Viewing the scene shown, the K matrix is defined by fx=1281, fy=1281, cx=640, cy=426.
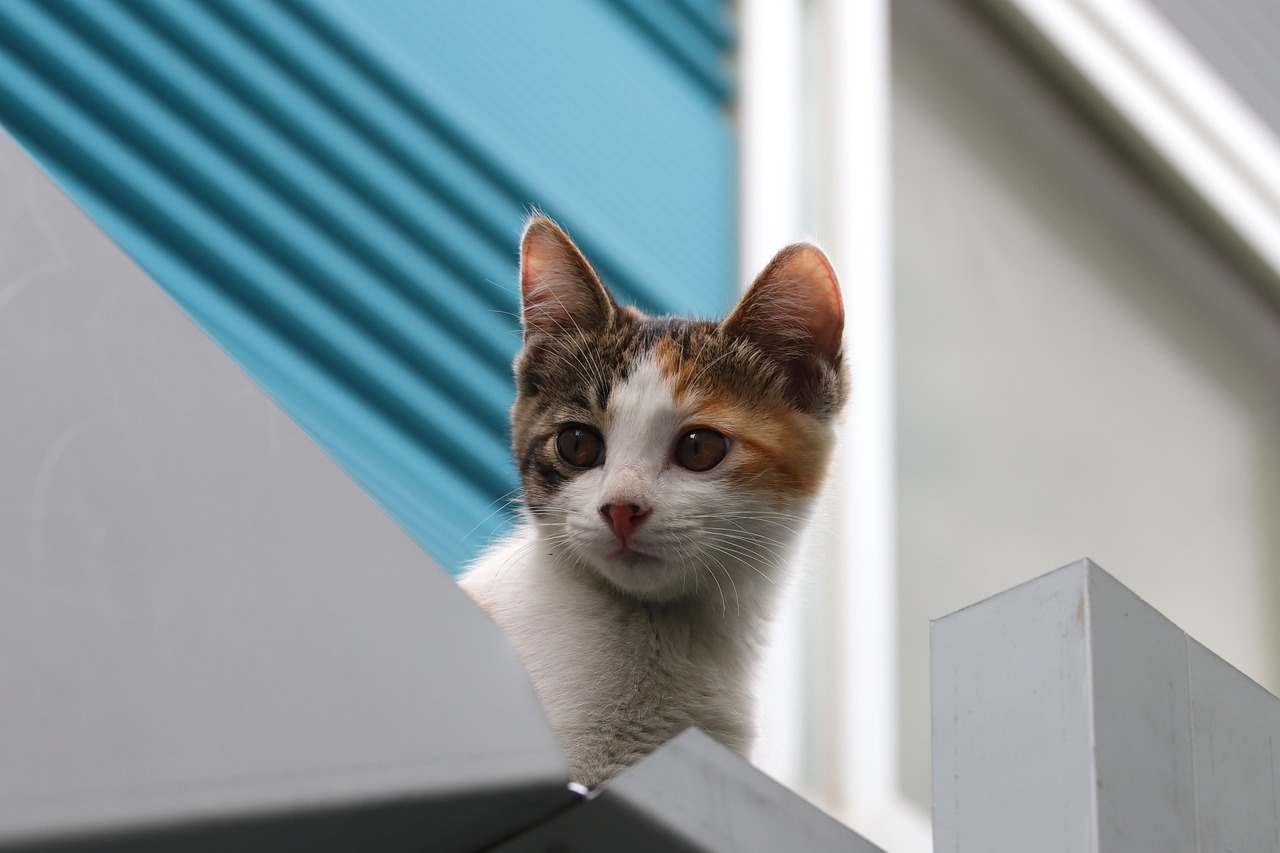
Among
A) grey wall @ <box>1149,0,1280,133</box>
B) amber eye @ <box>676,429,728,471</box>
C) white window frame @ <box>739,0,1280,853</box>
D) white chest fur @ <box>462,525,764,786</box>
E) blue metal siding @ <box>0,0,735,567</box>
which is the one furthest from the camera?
grey wall @ <box>1149,0,1280,133</box>

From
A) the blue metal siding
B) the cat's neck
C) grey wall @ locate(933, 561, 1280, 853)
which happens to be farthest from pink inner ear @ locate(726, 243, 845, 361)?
grey wall @ locate(933, 561, 1280, 853)

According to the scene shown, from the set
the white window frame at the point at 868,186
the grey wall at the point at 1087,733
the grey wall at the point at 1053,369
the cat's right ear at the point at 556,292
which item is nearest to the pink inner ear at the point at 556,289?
the cat's right ear at the point at 556,292

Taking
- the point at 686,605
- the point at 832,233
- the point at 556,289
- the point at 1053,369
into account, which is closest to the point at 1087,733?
the point at 686,605

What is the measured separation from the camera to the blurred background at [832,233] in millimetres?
2252

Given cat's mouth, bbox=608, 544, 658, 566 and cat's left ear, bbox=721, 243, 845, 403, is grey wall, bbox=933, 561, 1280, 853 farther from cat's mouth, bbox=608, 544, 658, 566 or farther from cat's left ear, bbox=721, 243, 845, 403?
cat's left ear, bbox=721, 243, 845, 403

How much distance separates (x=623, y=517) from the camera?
125cm

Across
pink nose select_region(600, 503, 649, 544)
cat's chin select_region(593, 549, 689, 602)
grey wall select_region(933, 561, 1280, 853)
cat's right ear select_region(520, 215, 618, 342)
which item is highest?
cat's right ear select_region(520, 215, 618, 342)

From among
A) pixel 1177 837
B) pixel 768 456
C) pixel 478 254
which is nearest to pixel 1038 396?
pixel 478 254

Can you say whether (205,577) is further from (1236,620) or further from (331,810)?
(1236,620)

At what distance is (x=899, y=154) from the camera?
152 inches

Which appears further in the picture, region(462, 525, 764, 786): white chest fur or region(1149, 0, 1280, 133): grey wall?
region(1149, 0, 1280, 133): grey wall

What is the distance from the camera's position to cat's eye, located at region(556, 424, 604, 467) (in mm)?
1416

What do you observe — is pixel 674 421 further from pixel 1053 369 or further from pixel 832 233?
pixel 1053 369

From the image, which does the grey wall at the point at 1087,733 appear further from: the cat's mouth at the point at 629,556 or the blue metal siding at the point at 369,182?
the blue metal siding at the point at 369,182
